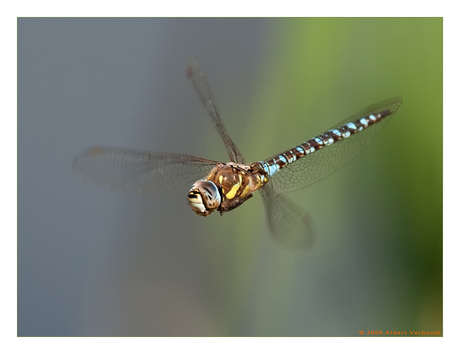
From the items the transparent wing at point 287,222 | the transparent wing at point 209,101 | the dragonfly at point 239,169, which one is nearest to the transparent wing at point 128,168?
the dragonfly at point 239,169

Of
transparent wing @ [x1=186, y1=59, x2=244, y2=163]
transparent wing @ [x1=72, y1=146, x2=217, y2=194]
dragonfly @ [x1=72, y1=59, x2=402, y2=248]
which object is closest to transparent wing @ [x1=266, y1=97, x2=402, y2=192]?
dragonfly @ [x1=72, y1=59, x2=402, y2=248]

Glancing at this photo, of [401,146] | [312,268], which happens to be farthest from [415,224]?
[312,268]

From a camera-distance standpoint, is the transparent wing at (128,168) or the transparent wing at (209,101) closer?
the transparent wing at (128,168)

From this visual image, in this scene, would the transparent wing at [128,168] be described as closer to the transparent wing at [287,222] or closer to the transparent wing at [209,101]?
the transparent wing at [209,101]

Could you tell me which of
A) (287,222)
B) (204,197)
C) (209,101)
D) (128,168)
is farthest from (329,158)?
(128,168)

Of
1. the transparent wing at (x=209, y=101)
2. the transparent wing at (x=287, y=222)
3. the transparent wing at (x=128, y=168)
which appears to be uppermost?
the transparent wing at (x=209, y=101)

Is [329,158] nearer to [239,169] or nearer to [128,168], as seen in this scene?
[239,169]
